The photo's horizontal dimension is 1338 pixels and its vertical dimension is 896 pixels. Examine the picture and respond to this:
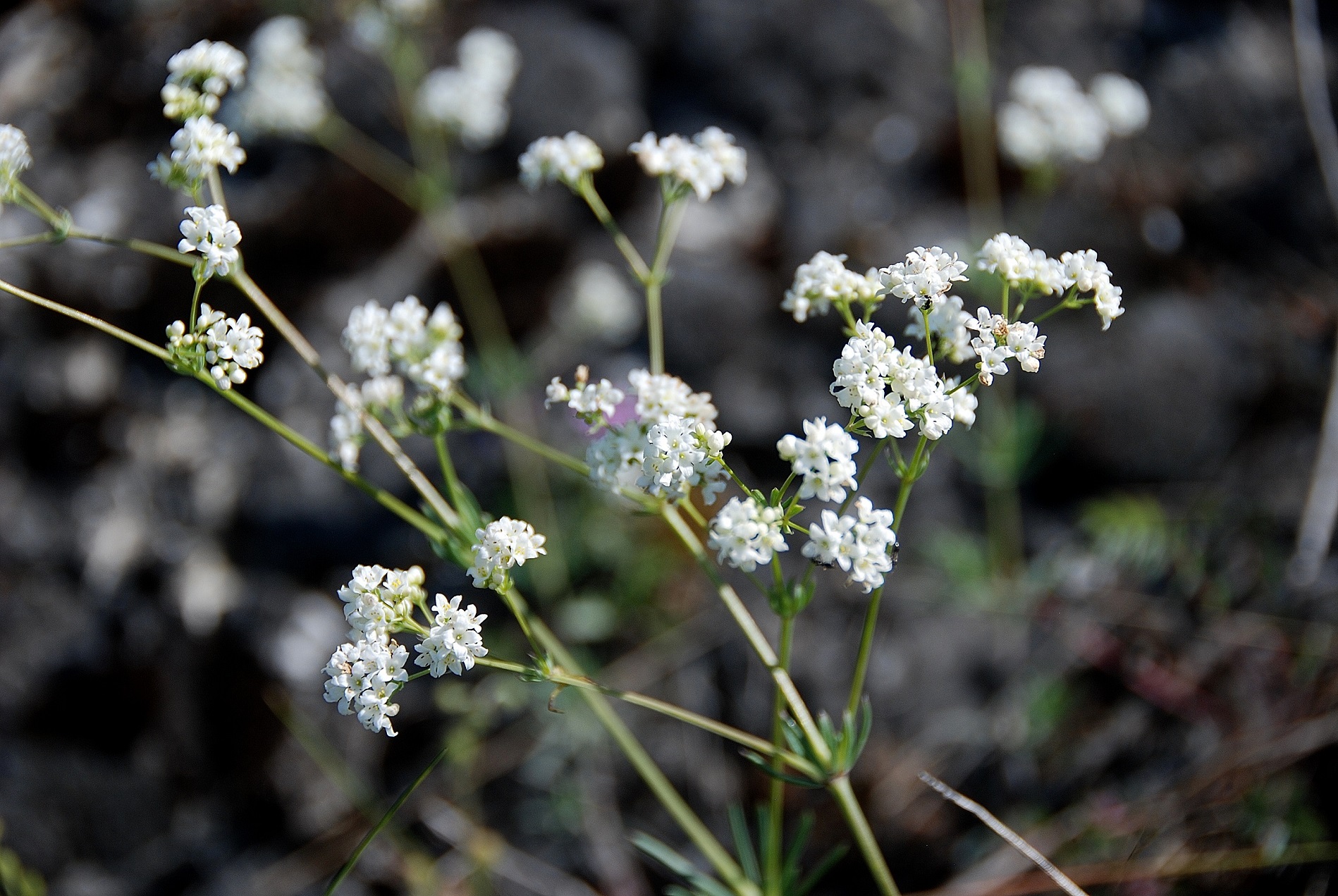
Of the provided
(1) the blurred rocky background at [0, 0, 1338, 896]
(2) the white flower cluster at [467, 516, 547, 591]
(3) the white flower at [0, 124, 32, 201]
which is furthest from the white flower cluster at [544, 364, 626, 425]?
(1) the blurred rocky background at [0, 0, 1338, 896]

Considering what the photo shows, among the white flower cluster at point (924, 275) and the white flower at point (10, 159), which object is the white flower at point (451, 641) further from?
the white flower at point (10, 159)

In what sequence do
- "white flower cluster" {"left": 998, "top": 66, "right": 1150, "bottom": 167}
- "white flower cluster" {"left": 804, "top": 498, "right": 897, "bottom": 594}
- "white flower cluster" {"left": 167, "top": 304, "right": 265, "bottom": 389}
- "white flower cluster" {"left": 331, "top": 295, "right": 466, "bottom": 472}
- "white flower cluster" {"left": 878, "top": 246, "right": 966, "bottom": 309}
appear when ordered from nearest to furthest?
"white flower cluster" {"left": 804, "top": 498, "right": 897, "bottom": 594} < "white flower cluster" {"left": 878, "top": 246, "right": 966, "bottom": 309} < "white flower cluster" {"left": 167, "top": 304, "right": 265, "bottom": 389} < "white flower cluster" {"left": 331, "top": 295, "right": 466, "bottom": 472} < "white flower cluster" {"left": 998, "top": 66, "right": 1150, "bottom": 167}

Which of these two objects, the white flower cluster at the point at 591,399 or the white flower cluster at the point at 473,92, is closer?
the white flower cluster at the point at 591,399

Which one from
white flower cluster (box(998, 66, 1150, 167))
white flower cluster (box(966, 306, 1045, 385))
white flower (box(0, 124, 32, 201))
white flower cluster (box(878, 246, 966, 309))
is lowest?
white flower (box(0, 124, 32, 201))

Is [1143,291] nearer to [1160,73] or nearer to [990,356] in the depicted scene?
[1160,73]

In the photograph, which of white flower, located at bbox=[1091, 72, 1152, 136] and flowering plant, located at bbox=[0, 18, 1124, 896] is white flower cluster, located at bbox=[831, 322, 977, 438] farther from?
white flower, located at bbox=[1091, 72, 1152, 136]

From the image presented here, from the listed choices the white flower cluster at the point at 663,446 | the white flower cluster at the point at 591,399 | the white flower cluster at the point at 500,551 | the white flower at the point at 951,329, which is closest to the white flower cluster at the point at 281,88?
the white flower cluster at the point at 591,399

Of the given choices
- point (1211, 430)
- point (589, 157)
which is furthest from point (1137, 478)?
point (589, 157)

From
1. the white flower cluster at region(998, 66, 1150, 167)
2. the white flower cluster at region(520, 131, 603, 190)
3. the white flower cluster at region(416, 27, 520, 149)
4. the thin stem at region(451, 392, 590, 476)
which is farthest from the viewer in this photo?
the white flower cluster at region(416, 27, 520, 149)
